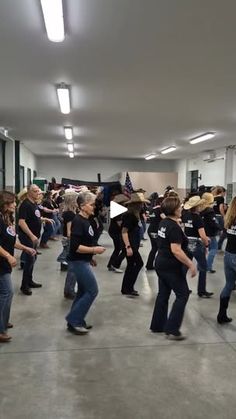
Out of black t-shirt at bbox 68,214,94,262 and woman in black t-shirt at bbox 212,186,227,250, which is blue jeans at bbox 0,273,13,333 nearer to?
black t-shirt at bbox 68,214,94,262

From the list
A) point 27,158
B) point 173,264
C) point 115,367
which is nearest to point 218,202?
point 173,264

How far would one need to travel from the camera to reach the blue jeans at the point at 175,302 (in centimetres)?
347

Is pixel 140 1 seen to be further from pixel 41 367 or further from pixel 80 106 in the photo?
pixel 80 106

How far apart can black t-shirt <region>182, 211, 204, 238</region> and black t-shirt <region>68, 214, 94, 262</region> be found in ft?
5.55

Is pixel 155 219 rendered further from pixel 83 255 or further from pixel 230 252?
pixel 83 255

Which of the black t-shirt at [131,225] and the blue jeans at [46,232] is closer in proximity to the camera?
the black t-shirt at [131,225]

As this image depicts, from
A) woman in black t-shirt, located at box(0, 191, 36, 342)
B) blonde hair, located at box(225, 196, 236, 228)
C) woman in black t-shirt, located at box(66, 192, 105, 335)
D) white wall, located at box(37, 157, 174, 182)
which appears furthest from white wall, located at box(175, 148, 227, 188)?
woman in black t-shirt, located at box(0, 191, 36, 342)

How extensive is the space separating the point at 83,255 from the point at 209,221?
2.71 metres

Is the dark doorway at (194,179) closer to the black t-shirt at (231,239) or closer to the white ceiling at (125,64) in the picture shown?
the white ceiling at (125,64)

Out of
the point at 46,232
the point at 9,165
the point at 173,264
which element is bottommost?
the point at 46,232

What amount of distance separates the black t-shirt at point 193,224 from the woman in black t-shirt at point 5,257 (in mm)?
2329

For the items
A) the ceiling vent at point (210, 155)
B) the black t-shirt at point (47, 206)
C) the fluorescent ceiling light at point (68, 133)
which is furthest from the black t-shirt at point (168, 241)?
the ceiling vent at point (210, 155)

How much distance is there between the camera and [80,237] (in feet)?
11.6

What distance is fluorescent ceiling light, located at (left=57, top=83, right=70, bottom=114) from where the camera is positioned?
20.3ft
